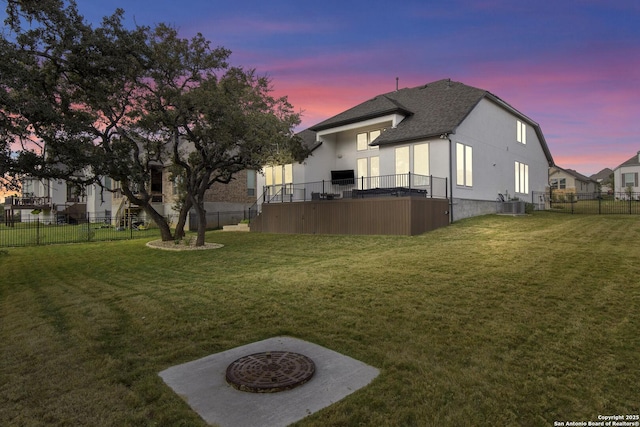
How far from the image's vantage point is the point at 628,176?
126ft

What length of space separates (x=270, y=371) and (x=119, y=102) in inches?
605

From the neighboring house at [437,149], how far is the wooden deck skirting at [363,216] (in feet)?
3.30

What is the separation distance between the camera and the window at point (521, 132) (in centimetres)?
2379

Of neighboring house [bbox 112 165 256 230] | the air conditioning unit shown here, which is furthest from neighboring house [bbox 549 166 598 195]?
neighboring house [bbox 112 165 256 230]

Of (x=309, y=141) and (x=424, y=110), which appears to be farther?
(x=309, y=141)

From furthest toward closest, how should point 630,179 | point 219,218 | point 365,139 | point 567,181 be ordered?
point 567,181 → point 630,179 → point 219,218 → point 365,139

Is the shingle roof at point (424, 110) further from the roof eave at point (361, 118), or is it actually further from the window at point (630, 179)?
the window at point (630, 179)

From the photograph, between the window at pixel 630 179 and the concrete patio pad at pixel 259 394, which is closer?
the concrete patio pad at pixel 259 394

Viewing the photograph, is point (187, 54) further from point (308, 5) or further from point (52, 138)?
point (52, 138)

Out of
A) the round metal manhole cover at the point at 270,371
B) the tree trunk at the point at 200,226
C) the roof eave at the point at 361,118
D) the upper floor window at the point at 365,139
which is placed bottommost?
the round metal manhole cover at the point at 270,371

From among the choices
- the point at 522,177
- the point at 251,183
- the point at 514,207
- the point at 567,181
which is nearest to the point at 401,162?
the point at 514,207

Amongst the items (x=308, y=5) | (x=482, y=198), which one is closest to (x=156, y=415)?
(x=308, y=5)

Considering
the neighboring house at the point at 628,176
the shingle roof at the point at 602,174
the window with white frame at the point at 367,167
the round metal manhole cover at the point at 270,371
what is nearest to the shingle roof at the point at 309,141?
the window with white frame at the point at 367,167

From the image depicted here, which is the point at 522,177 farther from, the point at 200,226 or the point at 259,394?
the point at 259,394
